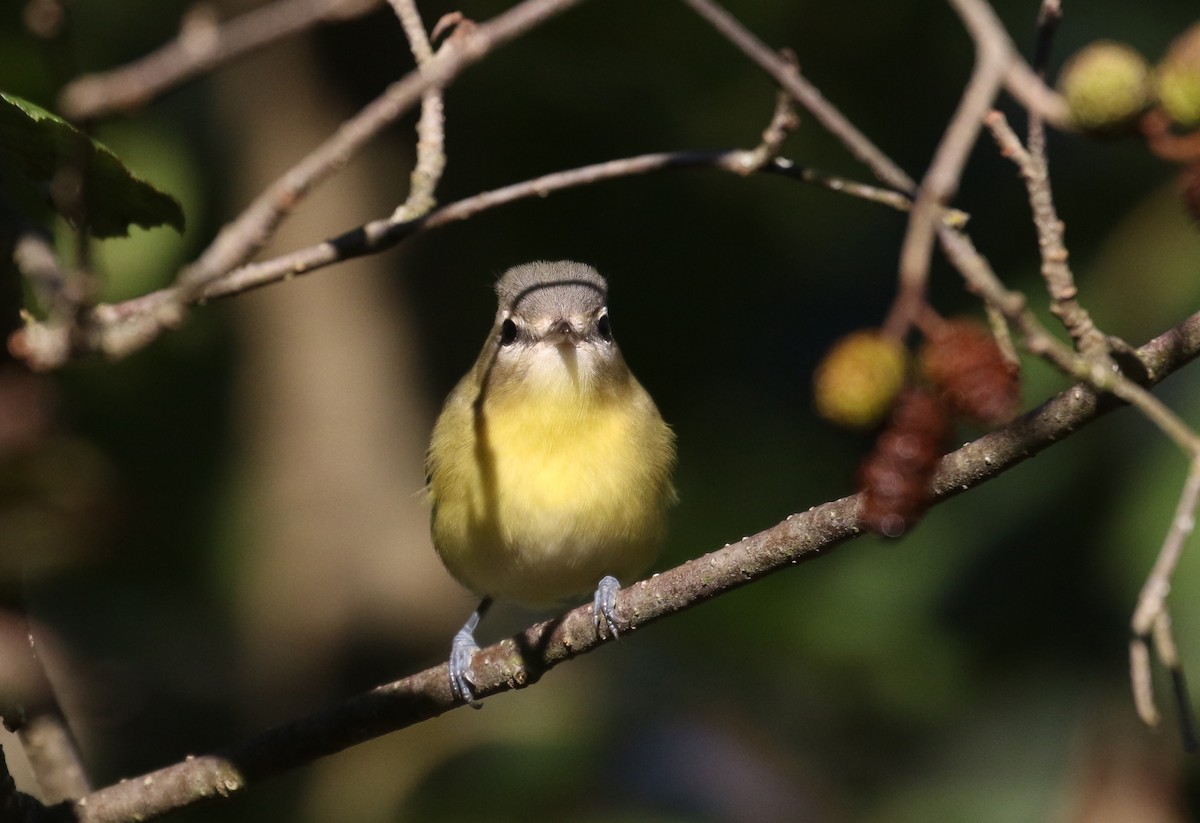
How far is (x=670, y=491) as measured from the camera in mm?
5457

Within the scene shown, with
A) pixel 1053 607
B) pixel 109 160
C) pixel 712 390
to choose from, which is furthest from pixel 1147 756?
pixel 109 160

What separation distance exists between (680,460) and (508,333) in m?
2.20

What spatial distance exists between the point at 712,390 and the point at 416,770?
7.94 feet

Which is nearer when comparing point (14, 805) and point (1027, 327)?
point (1027, 327)

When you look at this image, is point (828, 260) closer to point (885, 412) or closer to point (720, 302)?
point (720, 302)

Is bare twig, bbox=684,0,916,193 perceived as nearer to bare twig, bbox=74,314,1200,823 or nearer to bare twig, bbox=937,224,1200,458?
bare twig, bbox=937,224,1200,458

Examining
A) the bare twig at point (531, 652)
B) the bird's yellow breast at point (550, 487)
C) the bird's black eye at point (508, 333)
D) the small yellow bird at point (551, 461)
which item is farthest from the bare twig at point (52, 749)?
the bird's black eye at point (508, 333)

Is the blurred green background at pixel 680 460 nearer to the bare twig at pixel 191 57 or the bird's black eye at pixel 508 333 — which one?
the bird's black eye at pixel 508 333

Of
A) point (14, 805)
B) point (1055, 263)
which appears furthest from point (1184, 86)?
point (14, 805)

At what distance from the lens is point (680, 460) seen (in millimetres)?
7344

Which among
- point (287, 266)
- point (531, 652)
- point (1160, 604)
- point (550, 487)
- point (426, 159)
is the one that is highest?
point (550, 487)

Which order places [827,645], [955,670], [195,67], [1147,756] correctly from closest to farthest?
[195,67]
[1147,756]
[955,670]
[827,645]

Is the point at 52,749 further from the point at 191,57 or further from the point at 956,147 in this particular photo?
the point at 956,147

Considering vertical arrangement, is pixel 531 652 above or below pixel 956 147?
above
